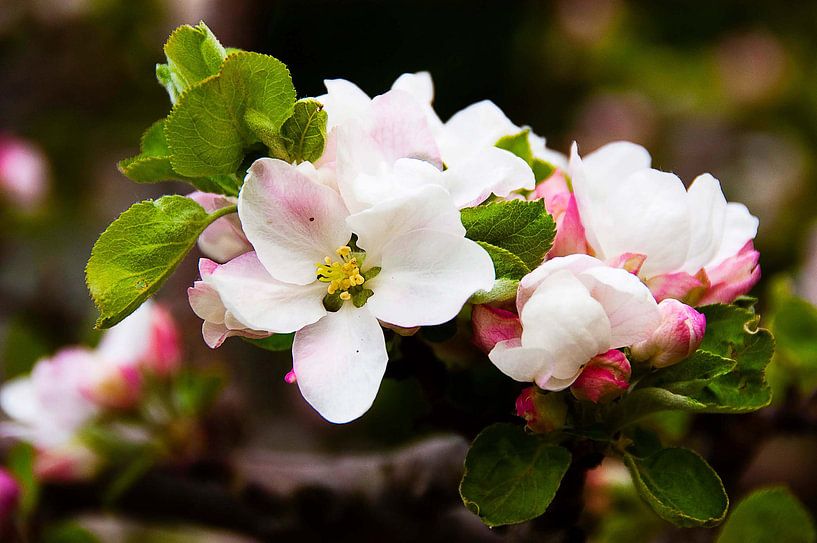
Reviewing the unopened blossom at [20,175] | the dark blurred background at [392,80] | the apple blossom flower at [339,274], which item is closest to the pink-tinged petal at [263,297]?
the apple blossom flower at [339,274]

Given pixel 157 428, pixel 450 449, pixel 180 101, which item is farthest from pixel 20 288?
pixel 180 101

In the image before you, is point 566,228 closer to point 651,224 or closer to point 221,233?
point 651,224

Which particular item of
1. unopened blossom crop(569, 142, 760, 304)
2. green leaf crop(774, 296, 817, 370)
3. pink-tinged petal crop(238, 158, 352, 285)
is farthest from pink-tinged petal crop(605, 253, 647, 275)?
green leaf crop(774, 296, 817, 370)

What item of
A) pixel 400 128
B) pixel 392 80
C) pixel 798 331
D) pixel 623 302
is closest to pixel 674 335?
pixel 623 302

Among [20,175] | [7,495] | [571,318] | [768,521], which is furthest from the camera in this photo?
[20,175]

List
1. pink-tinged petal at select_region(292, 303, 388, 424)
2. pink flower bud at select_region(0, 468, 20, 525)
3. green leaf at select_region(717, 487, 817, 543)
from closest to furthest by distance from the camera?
pink-tinged petal at select_region(292, 303, 388, 424)
green leaf at select_region(717, 487, 817, 543)
pink flower bud at select_region(0, 468, 20, 525)

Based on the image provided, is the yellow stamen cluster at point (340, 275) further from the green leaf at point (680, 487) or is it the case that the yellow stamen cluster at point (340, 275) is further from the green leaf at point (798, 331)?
the green leaf at point (798, 331)

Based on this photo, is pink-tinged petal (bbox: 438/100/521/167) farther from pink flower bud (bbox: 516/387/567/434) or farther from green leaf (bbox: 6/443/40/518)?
green leaf (bbox: 6/443/40/518)

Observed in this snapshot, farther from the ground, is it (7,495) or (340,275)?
(340,275)
